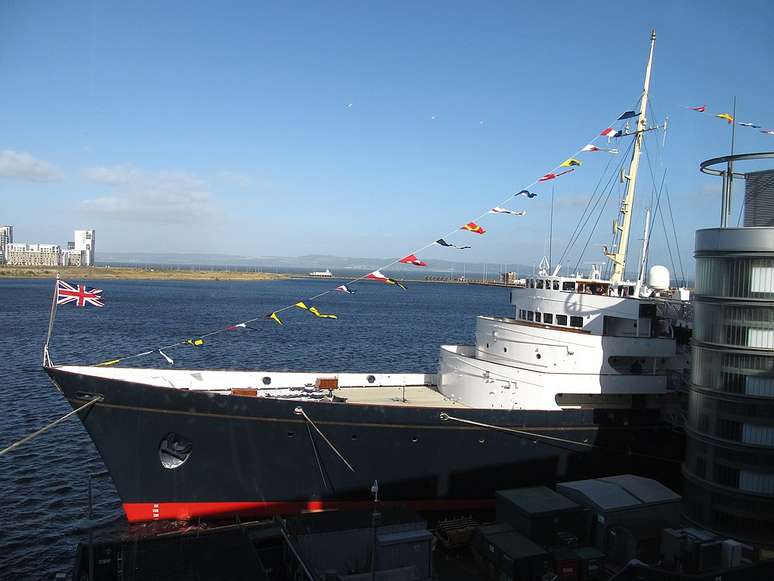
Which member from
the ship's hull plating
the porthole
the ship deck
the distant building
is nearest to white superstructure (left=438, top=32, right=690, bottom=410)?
the ship deck

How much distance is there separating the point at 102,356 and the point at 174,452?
1138 inches

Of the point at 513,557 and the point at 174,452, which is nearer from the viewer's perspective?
the point at 513,557

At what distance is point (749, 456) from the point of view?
10203mm

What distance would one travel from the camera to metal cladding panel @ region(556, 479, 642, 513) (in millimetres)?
12438

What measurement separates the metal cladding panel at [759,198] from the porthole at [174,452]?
45.9 ft

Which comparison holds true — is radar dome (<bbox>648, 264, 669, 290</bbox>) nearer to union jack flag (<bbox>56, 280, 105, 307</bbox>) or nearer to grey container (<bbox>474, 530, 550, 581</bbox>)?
grey container (<bbox>474, 530, 550, 581</bbox>)

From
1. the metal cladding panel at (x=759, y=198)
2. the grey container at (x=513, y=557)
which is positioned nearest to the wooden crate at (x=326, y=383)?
the grey container at (x=513, y=557)

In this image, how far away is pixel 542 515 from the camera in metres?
11.9

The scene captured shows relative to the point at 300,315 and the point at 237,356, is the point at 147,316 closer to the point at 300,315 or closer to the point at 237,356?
the point at 300,315

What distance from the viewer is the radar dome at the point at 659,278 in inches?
797

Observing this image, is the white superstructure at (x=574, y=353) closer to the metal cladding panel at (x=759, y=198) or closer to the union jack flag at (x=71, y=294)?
the metal cladding panel at (x=759, y=198)

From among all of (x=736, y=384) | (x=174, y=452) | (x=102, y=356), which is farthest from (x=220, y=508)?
(x=102, y=356)

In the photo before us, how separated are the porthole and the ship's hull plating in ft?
0.31

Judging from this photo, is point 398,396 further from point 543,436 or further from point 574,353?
point 574,353
